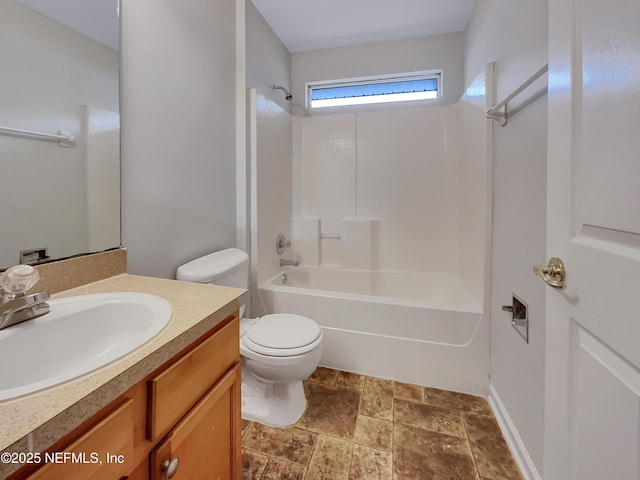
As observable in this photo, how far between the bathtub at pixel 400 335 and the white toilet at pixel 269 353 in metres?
0.35

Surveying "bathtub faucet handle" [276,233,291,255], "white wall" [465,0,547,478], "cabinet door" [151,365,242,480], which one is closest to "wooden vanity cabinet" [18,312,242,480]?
"cabinet door" [151,365,242,480]

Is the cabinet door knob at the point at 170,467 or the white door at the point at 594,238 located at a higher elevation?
the white door at the point at 594,238

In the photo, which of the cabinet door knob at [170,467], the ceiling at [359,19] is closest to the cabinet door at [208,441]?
the cabinet door knob at [170,467]

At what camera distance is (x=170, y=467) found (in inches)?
23.4

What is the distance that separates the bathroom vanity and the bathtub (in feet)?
3.35

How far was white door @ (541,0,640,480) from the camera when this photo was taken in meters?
0.46

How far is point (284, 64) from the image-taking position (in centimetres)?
257

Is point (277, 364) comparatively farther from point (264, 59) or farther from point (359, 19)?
point (359, 19)

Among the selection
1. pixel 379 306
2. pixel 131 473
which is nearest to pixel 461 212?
pixel 379 306

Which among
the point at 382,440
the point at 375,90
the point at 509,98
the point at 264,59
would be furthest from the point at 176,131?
the point at 375,90

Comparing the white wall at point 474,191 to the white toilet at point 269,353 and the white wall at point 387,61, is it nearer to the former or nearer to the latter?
the white wall at point 387,61

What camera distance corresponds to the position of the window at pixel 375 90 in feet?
8.25

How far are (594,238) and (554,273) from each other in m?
0.13

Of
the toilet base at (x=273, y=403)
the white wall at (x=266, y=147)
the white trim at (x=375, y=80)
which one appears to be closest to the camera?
the toilet base at (x=273, y=403)
